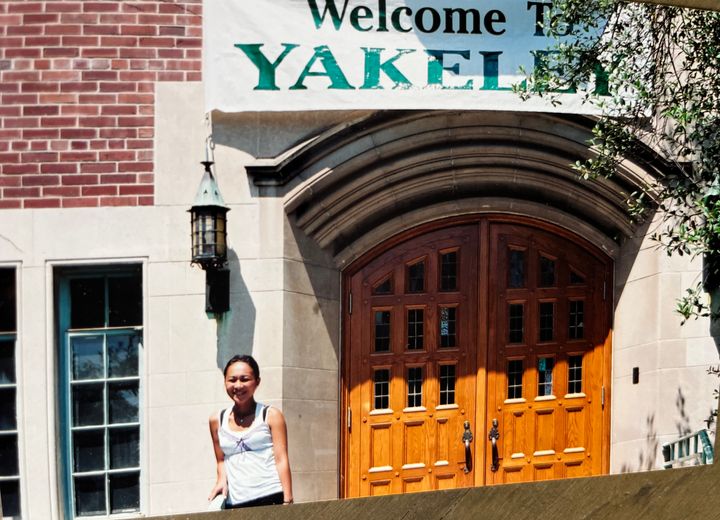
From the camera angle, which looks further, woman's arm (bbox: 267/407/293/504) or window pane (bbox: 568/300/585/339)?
window pane (bbox: 568/300/585/339)

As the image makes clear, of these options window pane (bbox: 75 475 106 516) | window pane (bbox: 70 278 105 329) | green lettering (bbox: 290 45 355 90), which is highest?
green lettering (bbox: 290 45 355 90)

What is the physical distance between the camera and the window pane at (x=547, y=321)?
10.7ft

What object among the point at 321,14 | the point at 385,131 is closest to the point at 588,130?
the point at 385,131

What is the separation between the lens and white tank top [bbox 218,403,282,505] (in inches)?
117

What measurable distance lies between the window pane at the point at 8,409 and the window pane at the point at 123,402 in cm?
27

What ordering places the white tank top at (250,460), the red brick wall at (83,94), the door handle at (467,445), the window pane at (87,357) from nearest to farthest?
1. the red brick wall at (83,94)
2. the window pane at (87,357)
3. the white tank top at (250,460)
4. the door handle at (467,445)

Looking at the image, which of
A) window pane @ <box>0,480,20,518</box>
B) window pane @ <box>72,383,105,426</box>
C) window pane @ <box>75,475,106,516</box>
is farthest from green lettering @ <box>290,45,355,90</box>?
window pane @ <box>0,480,20,518</box>

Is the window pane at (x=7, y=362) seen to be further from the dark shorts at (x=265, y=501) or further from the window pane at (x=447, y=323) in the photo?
the window pane at (x=447, y=323)

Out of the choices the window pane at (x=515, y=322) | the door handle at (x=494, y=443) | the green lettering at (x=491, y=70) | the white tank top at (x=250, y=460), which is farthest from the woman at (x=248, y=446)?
the green lettering at (x=491, y=70)

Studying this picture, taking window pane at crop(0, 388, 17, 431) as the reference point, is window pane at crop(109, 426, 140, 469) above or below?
below

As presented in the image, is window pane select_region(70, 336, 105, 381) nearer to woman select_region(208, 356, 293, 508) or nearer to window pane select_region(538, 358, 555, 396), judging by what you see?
woman select_region(208, 356, 293, 508)

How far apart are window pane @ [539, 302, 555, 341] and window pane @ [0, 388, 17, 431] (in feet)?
5.43

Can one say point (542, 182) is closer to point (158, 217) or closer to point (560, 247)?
point (560, 247)

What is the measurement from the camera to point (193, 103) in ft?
9.48
